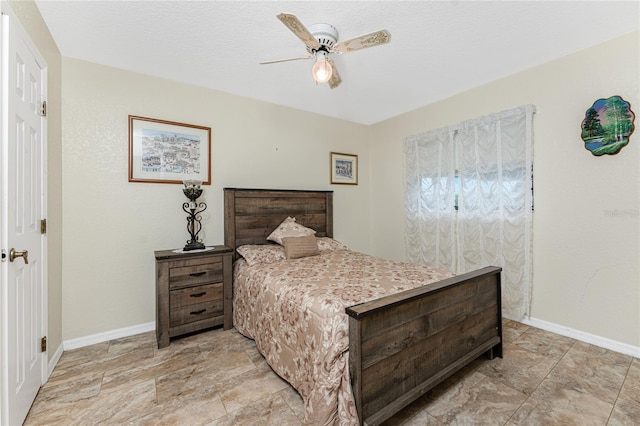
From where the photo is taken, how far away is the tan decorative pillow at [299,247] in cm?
300

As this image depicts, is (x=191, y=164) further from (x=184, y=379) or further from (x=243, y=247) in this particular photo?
(x=184, y=379)

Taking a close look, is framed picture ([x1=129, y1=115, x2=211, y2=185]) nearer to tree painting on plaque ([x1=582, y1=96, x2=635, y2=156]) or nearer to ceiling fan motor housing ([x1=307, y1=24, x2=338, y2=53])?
ceiling fan motor housing ([x1=307, y1=24, x2=338, y2=53])

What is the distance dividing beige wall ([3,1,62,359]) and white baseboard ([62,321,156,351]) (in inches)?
4.4

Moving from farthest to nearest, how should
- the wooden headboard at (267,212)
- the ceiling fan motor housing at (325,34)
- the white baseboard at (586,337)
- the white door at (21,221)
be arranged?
the wooden headboard at (267,212), the white baseboard at (586,337), the ceiling fan motor housing at (325,34), the white door at (21,221)

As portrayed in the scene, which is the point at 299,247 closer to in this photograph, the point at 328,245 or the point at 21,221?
the point at 328,245

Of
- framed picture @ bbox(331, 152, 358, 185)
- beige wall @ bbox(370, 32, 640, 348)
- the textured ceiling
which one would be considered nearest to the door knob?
the textured ceiling

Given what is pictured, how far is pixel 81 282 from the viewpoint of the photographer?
257 cm

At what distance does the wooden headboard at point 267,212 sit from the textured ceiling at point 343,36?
4.13 ft

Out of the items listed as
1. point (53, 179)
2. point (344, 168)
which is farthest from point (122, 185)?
point (344, 168)

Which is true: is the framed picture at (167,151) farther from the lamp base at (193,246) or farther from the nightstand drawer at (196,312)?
the nightstand drawer at (196,312)

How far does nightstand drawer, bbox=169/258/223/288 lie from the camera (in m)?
2.56

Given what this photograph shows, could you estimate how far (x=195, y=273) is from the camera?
8.74 ft

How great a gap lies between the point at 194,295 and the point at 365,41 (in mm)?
2560

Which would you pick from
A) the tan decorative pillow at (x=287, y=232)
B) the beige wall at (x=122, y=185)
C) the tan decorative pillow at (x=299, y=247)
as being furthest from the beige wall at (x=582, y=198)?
the beige wall at (x=122, y=185)
